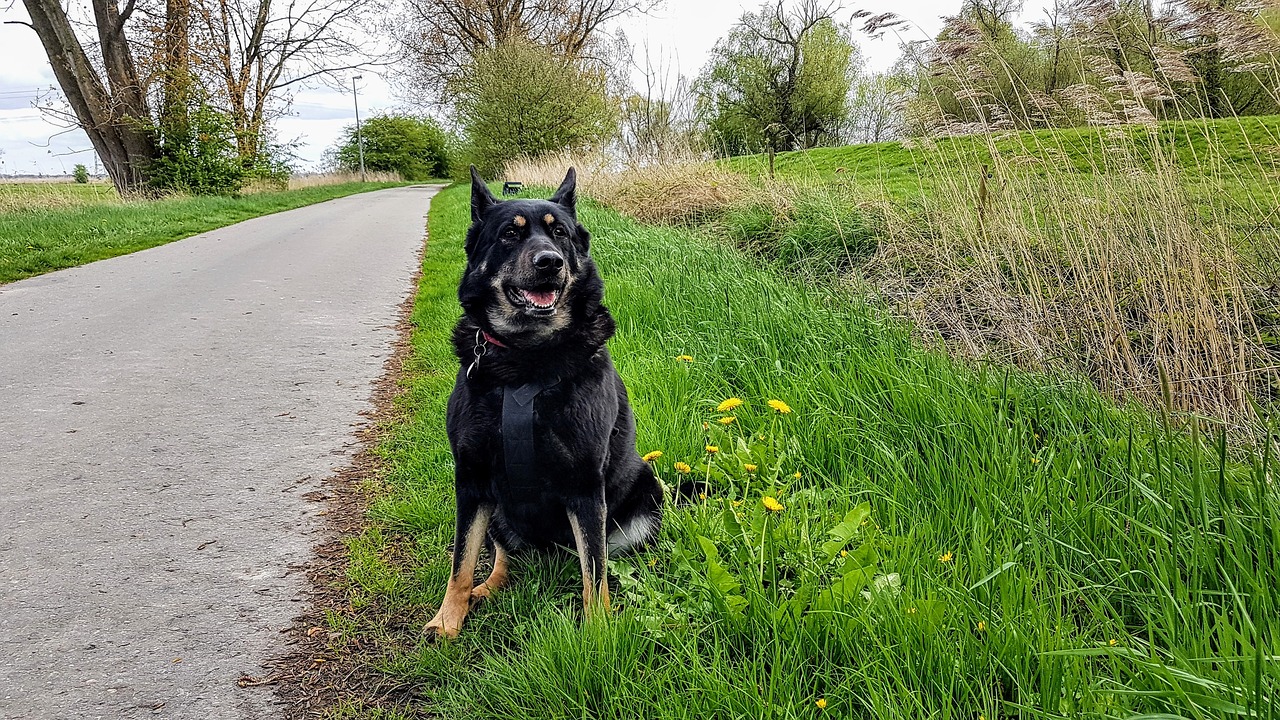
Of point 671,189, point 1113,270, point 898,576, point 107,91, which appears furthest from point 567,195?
point 107,91

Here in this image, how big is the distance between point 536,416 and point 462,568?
1.91 feet

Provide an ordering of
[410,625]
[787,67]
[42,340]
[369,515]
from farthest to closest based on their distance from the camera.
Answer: [787,67] < [42,340] < [369,515] < [410,625]

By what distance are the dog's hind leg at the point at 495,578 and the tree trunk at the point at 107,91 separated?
68.9 ft

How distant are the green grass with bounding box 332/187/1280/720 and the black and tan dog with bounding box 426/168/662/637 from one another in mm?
142

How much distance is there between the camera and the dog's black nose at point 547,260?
9.10 feet

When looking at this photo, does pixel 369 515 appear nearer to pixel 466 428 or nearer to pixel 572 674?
pixel 466 428

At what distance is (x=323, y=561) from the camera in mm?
2928

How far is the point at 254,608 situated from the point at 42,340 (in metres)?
4.96

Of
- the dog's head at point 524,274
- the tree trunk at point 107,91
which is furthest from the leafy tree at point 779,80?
the dog's head at point 524,274

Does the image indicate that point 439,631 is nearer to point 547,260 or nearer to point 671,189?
point 547,260

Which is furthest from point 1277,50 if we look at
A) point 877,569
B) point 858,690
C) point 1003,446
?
point 858,690

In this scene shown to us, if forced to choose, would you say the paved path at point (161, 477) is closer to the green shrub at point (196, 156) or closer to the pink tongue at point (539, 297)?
the pink tongue at point (539, 297)

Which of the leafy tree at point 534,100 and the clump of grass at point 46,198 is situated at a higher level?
the leafy tree at point 534,100

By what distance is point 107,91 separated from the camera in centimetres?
1878
